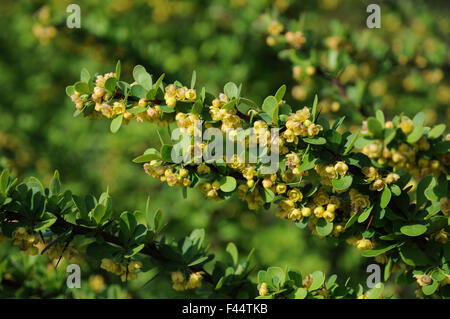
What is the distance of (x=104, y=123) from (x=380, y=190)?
8.76 feet

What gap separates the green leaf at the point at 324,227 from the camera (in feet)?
3.40

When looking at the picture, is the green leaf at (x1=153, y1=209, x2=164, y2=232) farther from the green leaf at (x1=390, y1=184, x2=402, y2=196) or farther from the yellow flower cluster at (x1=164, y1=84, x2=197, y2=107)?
the green leaf at (x1=390, y1=184, x2=402, y2=196)

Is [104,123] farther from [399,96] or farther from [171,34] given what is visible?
[399,96]

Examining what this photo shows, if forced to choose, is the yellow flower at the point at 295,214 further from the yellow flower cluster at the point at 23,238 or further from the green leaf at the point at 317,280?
the yellow flower cluster at the point at 23,238

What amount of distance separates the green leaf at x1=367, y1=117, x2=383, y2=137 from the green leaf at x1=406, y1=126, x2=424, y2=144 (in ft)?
0.19

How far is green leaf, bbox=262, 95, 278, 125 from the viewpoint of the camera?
3.27ft

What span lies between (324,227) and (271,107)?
31 cm

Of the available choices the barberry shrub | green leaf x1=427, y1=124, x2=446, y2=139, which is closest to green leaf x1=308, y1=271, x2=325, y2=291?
the barberry shrub

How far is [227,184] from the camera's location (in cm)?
105

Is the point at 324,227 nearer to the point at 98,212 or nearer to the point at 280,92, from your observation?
the point at 280,92

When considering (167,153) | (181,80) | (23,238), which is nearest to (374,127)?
(167,153)

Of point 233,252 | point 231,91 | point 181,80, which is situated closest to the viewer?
point 231,91

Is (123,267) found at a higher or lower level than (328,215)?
lower

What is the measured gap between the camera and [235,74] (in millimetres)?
2658
